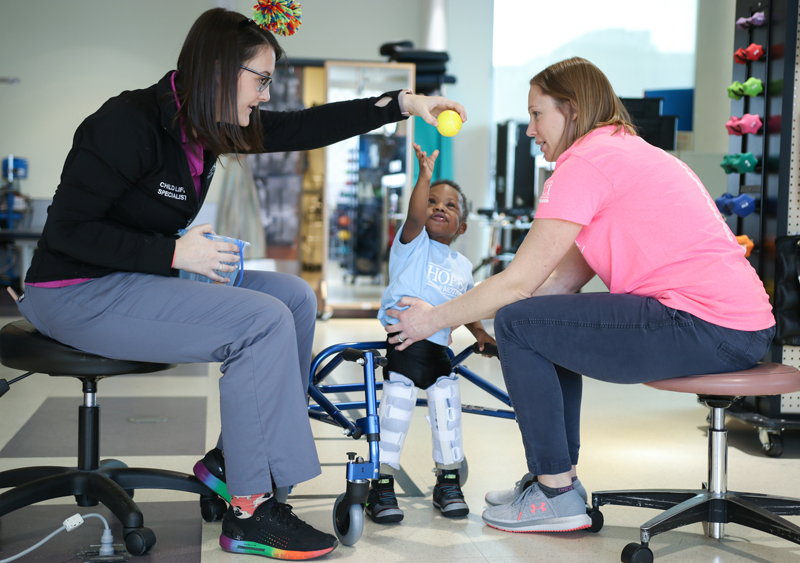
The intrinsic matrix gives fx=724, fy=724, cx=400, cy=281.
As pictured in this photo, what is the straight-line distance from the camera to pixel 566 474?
171cm

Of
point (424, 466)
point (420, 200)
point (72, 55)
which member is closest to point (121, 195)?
point (420, 200)

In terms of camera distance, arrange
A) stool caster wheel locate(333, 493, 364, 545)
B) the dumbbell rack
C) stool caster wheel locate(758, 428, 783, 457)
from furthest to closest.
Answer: the dumbbell rack, stool caster wheel locate(758, 428, 783, 457), stool caster wheel locate(333, 493, 364, 545)

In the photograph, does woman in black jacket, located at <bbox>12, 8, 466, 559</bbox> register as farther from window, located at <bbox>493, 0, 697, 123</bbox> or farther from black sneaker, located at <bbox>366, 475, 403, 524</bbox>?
window, located at <bbox>493, 0, 697, 123</bbox>

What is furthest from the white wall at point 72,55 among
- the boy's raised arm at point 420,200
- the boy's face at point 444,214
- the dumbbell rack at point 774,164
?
the boy's raised arm at point 420,200

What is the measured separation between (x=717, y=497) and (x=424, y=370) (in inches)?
30.4

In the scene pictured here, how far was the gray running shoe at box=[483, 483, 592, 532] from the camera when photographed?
5.65 feet

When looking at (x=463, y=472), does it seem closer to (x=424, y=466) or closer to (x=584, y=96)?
(x=424, y=466)

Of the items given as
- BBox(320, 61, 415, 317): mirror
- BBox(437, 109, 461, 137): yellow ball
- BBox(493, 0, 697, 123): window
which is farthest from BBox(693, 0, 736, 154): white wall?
BBox(437, 109, 461, 137): yellow ball

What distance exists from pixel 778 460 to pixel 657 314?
1288 mm

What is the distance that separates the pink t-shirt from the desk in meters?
6.25

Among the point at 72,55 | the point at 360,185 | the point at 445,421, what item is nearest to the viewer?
the point at 445,421

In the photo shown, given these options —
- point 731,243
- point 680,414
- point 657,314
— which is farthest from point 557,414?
point 680,414

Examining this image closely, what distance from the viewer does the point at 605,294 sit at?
5.47ft

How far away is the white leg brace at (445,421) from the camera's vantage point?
6.38ft
